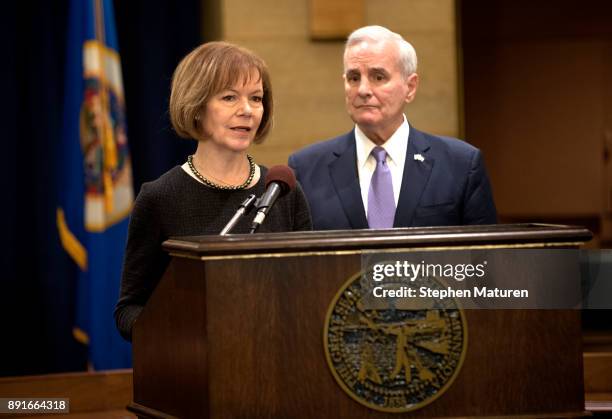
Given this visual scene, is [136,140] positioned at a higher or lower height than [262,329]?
higher

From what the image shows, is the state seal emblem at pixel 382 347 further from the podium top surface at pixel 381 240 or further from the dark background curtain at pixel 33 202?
the dark background curtain at pixel 33 202

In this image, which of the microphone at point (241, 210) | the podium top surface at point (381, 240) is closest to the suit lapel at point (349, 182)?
the microphone at point (241, 210)

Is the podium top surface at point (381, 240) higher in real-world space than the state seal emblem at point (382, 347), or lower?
higher

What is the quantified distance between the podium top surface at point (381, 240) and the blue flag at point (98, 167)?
3.12 meters

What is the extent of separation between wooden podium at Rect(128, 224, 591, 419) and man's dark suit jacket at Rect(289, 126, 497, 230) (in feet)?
3.90

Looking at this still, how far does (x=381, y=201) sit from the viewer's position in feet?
11.4

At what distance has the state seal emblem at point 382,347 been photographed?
2131 millimetres

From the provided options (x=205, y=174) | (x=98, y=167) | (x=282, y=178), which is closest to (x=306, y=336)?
(x=282, y=178)

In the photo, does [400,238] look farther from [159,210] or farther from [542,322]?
[159,210]

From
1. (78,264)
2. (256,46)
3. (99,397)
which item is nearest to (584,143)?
(256,46)

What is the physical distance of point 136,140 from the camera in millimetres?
6078

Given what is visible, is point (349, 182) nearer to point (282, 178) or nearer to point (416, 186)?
point (416, 186)

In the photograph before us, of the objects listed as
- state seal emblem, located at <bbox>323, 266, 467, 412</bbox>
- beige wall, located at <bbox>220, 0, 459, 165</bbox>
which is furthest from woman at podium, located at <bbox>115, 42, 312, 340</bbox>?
beige wall, located at <bbox>220, 0, 459, 165</bbox>

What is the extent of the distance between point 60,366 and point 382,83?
3063 millimetres
